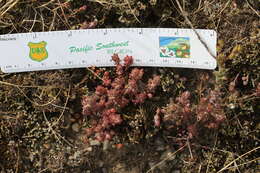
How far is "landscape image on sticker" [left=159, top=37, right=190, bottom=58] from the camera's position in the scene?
3.40 m

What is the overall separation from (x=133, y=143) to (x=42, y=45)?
4.15 feet

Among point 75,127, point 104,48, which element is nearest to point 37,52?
point 104,48

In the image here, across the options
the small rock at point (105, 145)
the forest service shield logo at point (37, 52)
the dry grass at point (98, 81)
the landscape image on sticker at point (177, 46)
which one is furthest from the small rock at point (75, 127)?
the landscape image on sticker at point (177, 46)

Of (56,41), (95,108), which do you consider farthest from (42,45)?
(95,108)

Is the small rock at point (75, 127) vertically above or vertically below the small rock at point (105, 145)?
above

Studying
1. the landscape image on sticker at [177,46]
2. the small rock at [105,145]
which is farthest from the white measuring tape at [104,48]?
the small rock at [105,145]

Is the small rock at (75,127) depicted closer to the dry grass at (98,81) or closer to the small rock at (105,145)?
the dry grass at (98,81)

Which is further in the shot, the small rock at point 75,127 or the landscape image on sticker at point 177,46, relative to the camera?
the small rock at point 75,127

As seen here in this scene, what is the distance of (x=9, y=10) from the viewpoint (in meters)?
3.53

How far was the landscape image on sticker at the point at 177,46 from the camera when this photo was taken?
134 inches

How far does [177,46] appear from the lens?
3.41 metres

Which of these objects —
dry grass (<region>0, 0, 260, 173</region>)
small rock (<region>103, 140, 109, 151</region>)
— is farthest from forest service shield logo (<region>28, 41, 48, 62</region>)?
small rock (<region>103, 140, 109, 151</region>)

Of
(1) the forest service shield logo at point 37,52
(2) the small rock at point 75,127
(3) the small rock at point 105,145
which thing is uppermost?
(1) the forest service shield logo at point 37,52

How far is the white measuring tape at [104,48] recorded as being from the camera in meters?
3.41
